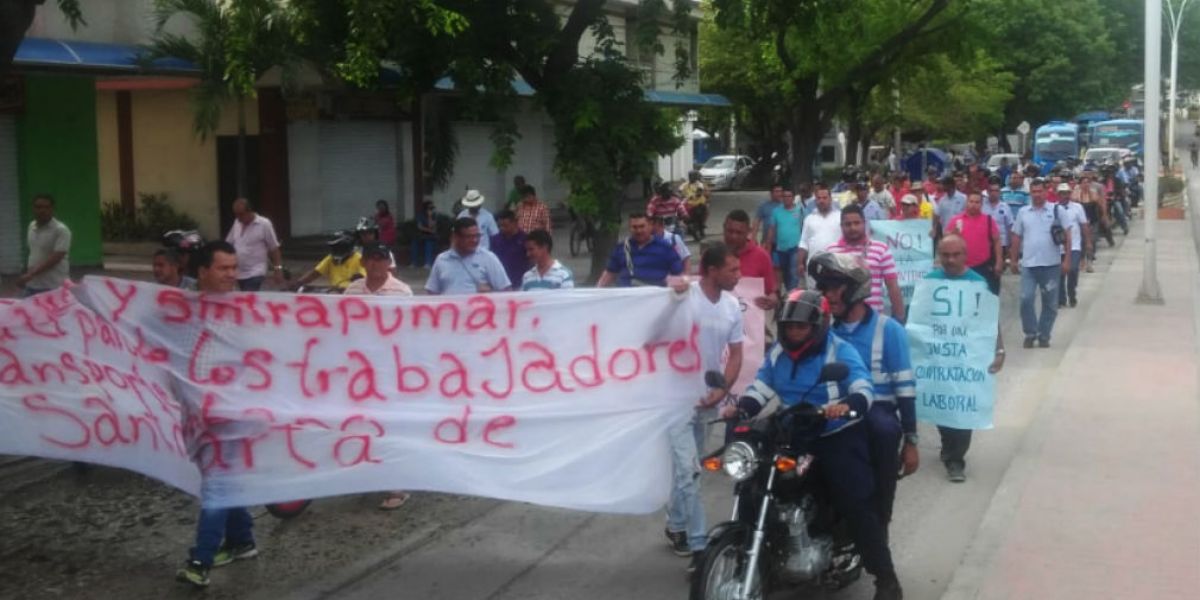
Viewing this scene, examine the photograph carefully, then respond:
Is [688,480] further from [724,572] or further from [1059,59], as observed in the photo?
[1059,59]

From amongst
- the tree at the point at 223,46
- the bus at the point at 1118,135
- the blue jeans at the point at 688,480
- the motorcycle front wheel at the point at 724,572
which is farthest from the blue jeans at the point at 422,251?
the bus at the point at 1118,135

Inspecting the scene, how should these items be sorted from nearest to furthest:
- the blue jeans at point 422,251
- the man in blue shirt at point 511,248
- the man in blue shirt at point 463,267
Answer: the man in blue shirt at point 463,267 < the man in blue shirt at point 511,248 < the blue jeans at point 422,251

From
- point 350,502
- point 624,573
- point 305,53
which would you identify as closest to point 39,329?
point 350,502

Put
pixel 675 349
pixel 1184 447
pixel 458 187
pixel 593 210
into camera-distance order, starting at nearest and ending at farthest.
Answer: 1. pixel 675 349
2. pixel 1184 447
3. pixel 593 210
4. pixel 458 187

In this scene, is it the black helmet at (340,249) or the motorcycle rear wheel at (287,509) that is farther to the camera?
the black helmet at (340,249)

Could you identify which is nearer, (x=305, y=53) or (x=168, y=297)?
(x=168, y=297)

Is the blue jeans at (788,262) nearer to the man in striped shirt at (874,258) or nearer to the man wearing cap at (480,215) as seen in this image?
the man wearing cap at (480,215)

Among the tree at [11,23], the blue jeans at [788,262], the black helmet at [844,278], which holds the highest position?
the tree at [11,23]

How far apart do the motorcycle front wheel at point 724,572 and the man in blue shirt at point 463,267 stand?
3989 mm

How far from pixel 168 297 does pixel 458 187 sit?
26134 millimetres

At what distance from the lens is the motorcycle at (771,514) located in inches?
227

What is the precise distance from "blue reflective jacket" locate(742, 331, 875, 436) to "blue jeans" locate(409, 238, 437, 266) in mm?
18358

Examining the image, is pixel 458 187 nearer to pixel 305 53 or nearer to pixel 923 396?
pixel 305 53

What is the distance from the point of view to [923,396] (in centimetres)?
923
